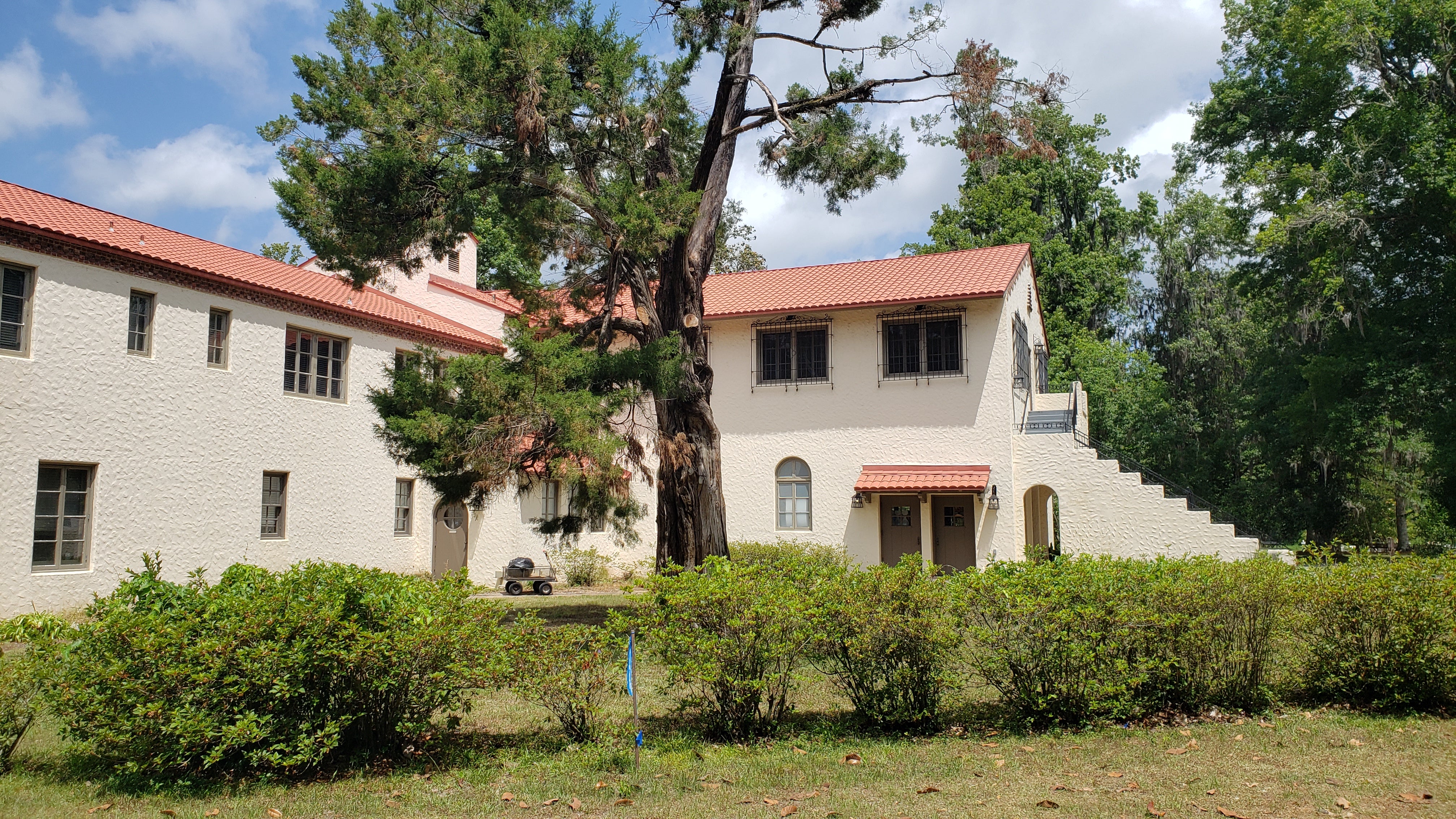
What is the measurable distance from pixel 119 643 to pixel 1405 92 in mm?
26825

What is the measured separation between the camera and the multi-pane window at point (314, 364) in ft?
60.0

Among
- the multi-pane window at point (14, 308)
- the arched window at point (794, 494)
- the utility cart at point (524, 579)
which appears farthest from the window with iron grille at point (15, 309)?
the arched window at point (794, 494)

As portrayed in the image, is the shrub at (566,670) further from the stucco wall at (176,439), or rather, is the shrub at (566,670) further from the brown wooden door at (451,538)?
the brown wooden door at (451,538)

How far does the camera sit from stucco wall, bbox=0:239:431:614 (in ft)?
45.7

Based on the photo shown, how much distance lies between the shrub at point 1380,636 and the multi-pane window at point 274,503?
1672cm

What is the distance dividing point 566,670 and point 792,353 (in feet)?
46.1

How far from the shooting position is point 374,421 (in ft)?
65.7

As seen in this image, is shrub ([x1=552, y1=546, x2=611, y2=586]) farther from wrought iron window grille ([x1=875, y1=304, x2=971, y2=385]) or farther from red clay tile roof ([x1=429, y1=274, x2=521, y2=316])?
wrought iron window grille ([x1=875, y1=304, x2=971, y2=385])

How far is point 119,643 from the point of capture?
580cm

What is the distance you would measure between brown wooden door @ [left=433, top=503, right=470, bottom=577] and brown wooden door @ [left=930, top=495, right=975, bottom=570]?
10751 millimetres

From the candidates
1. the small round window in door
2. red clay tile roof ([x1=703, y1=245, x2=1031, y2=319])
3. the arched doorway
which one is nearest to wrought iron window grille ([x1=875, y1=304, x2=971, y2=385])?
red clay tile roof ([x1=703, y1=245, x2=1031, y2=319])

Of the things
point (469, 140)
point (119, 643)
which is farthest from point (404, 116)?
point (119, 643)

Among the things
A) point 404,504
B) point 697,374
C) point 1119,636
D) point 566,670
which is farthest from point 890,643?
point 404,504

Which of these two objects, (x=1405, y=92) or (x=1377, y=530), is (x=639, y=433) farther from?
(x=1377, y=530)
